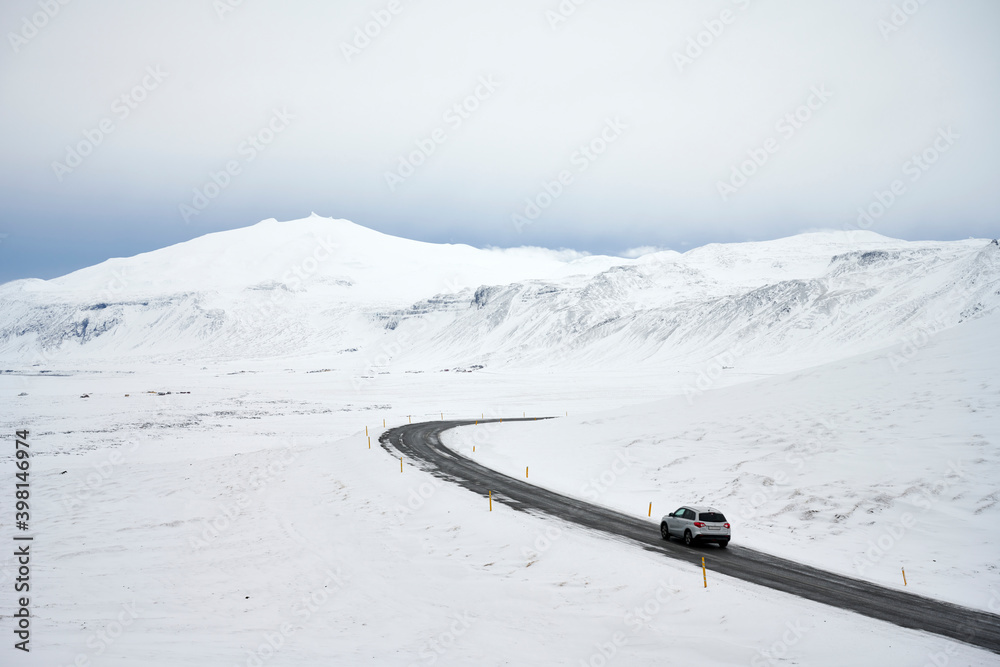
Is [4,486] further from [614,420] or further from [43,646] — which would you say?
[614,420]

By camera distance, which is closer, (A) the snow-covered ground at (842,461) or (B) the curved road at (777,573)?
(B) the curved road at (777,573)

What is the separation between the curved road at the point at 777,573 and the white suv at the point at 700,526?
0.42m

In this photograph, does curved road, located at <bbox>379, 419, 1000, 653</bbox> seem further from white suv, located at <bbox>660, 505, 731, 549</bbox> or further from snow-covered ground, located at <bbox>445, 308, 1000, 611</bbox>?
snow-covered ground, located at <bbox>445, 308, 1000, 611</bbox>

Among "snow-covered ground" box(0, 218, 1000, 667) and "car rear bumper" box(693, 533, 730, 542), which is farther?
"car rear bumper" box(693, 533, 730, 542)

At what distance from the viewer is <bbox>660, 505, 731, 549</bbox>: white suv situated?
21094 millimetres

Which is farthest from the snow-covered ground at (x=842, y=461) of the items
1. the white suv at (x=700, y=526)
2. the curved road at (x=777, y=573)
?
the white suv at (x=700, y=526)

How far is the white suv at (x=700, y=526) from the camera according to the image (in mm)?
21094

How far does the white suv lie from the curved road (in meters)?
0.42

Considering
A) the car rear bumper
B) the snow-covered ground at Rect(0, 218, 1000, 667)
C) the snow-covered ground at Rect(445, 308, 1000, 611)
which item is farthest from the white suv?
the snow-covered ground at Rect(0, 218, 1000, 667)

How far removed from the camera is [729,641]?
1377cm

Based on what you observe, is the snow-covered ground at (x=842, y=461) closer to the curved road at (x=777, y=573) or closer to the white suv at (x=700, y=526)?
the curved road at (x=777, y=573)

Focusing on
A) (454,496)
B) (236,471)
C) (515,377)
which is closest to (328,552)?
(454,496)

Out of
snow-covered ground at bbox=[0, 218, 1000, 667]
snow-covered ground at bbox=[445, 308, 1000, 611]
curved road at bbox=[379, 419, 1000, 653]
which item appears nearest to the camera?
snow-covered ground at bbox=[0, 218, 1000, 667]

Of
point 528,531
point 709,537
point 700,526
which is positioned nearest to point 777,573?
point 709,537
